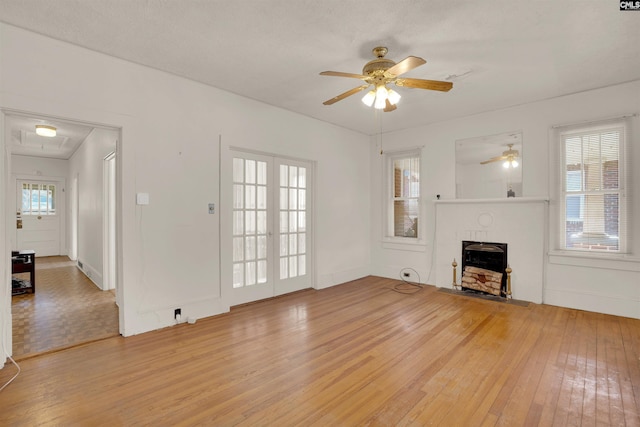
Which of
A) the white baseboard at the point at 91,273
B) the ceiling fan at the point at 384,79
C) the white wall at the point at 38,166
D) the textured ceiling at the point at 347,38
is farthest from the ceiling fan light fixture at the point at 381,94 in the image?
the white wall at the point at 38,166

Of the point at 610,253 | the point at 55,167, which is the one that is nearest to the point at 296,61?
the point at 610,253

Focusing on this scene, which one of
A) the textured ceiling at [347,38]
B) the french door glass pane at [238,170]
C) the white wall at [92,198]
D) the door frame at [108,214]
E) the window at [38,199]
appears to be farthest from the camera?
the window at [38,199]

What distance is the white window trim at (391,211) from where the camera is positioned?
5.55 m

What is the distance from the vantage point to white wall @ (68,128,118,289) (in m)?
5.00

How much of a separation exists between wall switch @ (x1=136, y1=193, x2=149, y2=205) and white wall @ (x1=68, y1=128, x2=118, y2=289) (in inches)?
63.0

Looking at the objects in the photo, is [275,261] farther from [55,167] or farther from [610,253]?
[55,167]

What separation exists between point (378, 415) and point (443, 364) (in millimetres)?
945

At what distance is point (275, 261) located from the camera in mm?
4684

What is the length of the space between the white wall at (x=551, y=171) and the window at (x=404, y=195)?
0.72 ft

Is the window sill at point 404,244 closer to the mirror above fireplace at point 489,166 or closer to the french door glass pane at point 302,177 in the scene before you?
the mirror above fireplace at point 489,166

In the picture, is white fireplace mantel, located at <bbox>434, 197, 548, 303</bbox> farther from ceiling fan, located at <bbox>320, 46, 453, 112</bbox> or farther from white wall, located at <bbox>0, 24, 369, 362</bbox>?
white wall, located at <bbox>0, 24, 369, 362</bbox>

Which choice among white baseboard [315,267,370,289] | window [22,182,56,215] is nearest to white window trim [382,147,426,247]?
white baseboard [315,267,370,289]

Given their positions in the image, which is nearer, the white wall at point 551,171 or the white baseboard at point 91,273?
the white wall at point 551,171

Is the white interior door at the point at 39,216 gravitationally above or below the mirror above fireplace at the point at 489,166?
below
